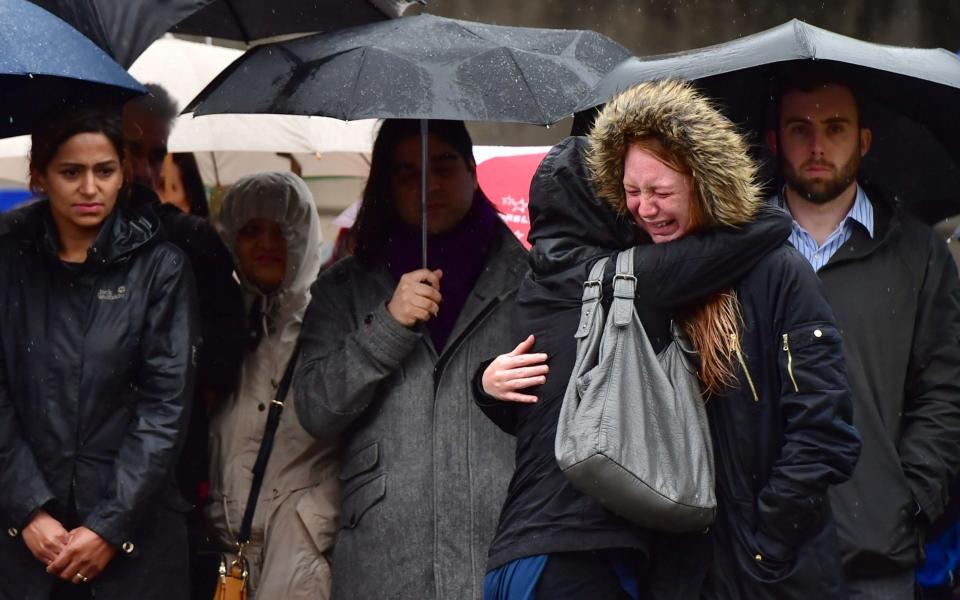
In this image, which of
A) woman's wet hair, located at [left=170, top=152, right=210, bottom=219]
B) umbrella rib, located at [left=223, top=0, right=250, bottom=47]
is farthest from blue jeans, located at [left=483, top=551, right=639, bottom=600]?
woman's wet hair, located at [left=170, top=152, right=210, bottom=219]

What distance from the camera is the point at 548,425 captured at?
4078mm

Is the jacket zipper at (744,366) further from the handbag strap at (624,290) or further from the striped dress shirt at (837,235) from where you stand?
the striped dress shirt at (837,235)

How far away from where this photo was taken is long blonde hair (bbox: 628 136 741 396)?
390 cm

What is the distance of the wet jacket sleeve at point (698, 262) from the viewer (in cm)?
389

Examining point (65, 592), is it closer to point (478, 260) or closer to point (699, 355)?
point (478, 260)

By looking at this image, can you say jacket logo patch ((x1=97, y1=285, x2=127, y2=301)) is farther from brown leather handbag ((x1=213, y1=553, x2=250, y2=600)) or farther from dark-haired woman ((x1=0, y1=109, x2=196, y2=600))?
brown leather handbag ((x1=213, y1=553, x2=250, y2=600))

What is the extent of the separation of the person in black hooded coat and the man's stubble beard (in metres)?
0.93

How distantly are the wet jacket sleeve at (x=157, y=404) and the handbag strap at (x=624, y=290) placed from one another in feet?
5.67

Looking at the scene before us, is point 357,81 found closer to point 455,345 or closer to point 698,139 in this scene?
point 455,345

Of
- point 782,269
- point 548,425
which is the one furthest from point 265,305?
point 782,269

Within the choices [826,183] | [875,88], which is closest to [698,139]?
[826,183]

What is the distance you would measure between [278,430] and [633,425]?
2.19 meters

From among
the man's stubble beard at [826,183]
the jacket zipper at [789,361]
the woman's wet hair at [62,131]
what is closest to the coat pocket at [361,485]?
the woman's wet hair at [62,131]

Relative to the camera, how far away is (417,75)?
4.81 meters
